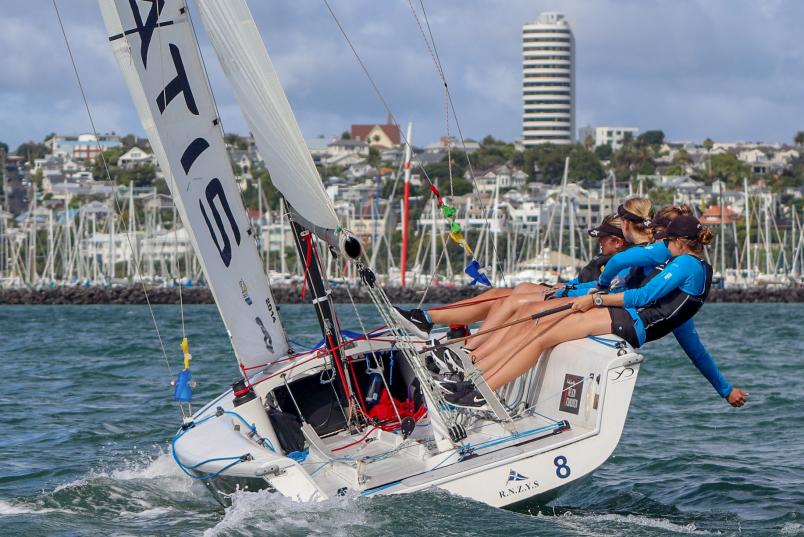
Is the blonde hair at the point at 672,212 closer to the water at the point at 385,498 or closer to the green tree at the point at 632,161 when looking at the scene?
the water at the point at 385,498

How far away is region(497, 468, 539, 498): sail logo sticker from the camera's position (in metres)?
6.65

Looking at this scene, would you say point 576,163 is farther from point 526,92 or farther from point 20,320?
point 20,320

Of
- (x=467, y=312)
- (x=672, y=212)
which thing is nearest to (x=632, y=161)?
(x=467, y=312)

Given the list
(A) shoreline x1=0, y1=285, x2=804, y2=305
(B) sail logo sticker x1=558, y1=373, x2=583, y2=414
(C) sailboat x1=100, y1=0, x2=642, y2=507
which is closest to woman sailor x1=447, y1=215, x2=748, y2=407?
(C) sailboat x1=100, y1=0, x2=642, y2=507

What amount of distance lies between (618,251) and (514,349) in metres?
1.10

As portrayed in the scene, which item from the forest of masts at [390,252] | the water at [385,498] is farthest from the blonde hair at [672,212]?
the forest of masts at [390,252]

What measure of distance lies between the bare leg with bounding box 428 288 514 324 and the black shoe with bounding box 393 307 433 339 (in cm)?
13

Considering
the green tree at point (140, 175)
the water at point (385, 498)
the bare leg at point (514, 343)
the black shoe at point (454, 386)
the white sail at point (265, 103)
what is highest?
the green tree at point (140, 175)

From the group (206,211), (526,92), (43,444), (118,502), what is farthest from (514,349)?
(526,92)

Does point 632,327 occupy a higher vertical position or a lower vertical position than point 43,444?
higher

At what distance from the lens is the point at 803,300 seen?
189 ft

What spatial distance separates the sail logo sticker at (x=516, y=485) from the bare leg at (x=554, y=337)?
0.65 m

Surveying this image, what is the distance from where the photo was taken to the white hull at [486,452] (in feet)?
21.8

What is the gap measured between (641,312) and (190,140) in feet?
8.75
